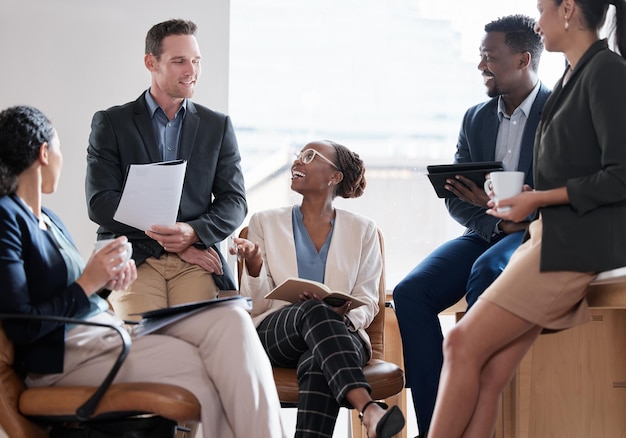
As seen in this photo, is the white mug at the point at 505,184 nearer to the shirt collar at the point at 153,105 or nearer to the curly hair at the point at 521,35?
the curly hair at the point at 521,35

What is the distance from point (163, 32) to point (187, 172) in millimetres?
653

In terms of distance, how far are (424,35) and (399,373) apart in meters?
2.08

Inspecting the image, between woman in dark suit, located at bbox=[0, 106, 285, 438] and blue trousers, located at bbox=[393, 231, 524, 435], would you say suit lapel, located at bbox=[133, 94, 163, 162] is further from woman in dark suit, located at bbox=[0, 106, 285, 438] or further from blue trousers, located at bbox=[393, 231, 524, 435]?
blue trousers, located at bbox=[393, 231, 524, 435]

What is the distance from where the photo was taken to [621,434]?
3596mm

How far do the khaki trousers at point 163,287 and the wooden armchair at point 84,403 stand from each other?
39.5 inches

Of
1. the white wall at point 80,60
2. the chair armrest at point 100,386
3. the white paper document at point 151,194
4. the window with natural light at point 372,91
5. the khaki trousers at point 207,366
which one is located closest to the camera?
the chair armrest at point 100,386

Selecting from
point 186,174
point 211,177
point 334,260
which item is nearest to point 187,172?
point 186,174

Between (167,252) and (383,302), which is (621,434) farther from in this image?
(167,252)

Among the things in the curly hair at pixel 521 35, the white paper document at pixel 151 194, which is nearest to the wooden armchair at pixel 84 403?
the white paper document at pixel 151 194

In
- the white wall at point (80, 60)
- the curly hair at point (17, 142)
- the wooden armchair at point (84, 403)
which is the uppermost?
the white wall at point (80, 60)

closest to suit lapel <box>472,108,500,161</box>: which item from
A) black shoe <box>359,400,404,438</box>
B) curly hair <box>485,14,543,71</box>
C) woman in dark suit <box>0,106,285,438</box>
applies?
curly hair <box>485,14,543,71</box>

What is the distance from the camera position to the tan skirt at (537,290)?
2.48 m

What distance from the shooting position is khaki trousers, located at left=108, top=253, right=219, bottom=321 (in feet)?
11.0

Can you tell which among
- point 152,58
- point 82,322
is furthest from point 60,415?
point 152,58
